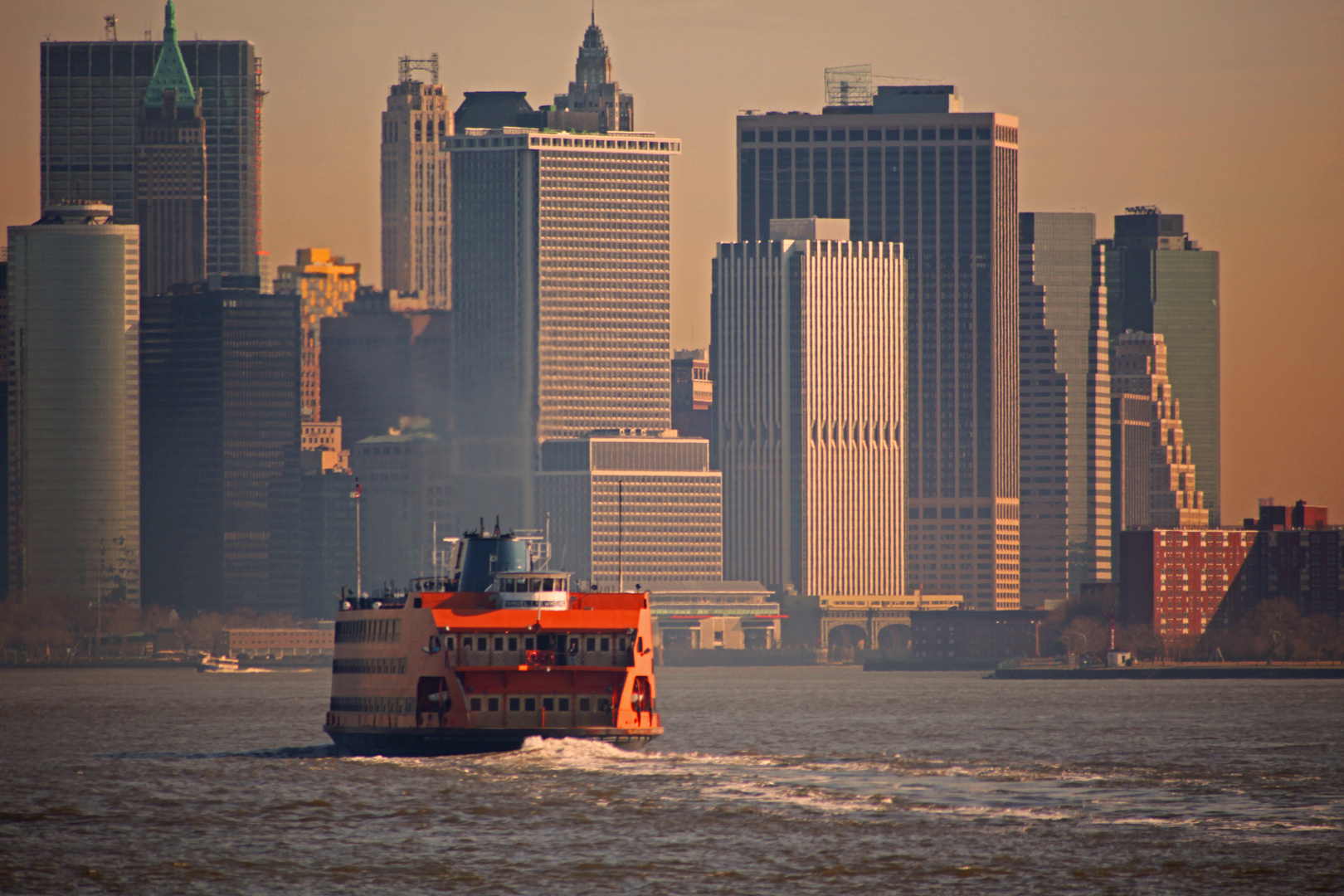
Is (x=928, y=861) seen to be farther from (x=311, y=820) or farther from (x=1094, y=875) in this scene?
(x=311, y=820)

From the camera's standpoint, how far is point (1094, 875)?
3745 inches

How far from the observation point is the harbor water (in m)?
95.6

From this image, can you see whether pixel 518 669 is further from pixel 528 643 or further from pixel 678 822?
pixel 678 822

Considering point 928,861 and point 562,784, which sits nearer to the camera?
point 928,861

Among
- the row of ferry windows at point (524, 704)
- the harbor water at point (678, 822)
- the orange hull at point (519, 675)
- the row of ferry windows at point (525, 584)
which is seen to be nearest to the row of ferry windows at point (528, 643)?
the orange hull at point (519, 675)

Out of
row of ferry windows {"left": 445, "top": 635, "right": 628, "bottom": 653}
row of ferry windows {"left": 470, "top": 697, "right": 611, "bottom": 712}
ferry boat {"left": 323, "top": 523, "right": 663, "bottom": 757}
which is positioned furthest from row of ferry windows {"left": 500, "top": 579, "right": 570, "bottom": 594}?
row of ferry windows {"left": 470, "top": 697, "right": 611, "bottom": 712}

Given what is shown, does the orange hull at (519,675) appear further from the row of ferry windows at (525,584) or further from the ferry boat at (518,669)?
the row of ferry windows at (525,584)

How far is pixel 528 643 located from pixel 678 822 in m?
19.3

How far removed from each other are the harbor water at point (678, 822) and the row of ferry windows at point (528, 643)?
185 inches

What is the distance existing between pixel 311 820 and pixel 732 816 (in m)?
17.8

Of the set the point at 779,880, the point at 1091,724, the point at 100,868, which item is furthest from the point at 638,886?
the point at 1091,724

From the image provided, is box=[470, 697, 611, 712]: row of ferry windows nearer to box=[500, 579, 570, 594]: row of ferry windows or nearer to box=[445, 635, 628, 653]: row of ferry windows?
box=[445, 635, 628, 653]: row of ferry windows

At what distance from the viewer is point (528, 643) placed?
126 metres

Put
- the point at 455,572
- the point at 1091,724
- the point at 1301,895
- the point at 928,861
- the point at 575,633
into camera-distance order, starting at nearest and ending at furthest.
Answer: the point at 1301,895 → the point at 928,861 → the point at 575,633 → the point at 455,572 → the point at 1091,724
